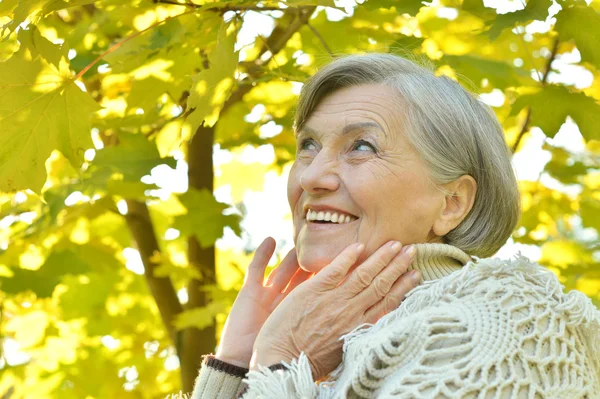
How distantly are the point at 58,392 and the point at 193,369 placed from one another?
1115 mm

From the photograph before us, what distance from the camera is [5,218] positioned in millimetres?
3441

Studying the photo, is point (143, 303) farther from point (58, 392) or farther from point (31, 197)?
point (31, 197)

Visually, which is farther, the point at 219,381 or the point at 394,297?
the point at 219,381

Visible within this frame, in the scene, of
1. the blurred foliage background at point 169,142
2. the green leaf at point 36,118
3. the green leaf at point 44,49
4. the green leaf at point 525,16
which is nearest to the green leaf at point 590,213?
the blurred foliage background at point 169,142

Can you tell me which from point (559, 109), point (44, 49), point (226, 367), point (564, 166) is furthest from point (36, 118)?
point (564, 166)

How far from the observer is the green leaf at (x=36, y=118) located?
8.04 feet

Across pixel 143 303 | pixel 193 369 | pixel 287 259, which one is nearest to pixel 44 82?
pixel 287 259

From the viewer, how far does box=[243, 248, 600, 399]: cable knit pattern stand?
5.59 feet

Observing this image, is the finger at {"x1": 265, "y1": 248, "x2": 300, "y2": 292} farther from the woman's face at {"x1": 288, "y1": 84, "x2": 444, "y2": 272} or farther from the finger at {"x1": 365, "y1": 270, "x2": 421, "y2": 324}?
the finger at {"x1": 365, "y1": 270, "x2": 421, "y2": 324}

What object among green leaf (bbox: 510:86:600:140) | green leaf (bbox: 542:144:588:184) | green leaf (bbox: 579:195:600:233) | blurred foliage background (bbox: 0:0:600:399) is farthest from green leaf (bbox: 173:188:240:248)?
green leaf (bbox: 579:195:600:233)

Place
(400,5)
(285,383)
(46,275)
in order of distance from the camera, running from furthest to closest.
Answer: (46,275), (400,5), (285,383)

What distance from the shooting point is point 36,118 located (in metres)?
2.50

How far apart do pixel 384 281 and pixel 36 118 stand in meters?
1.15

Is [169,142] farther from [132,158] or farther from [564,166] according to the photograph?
[564,166]
